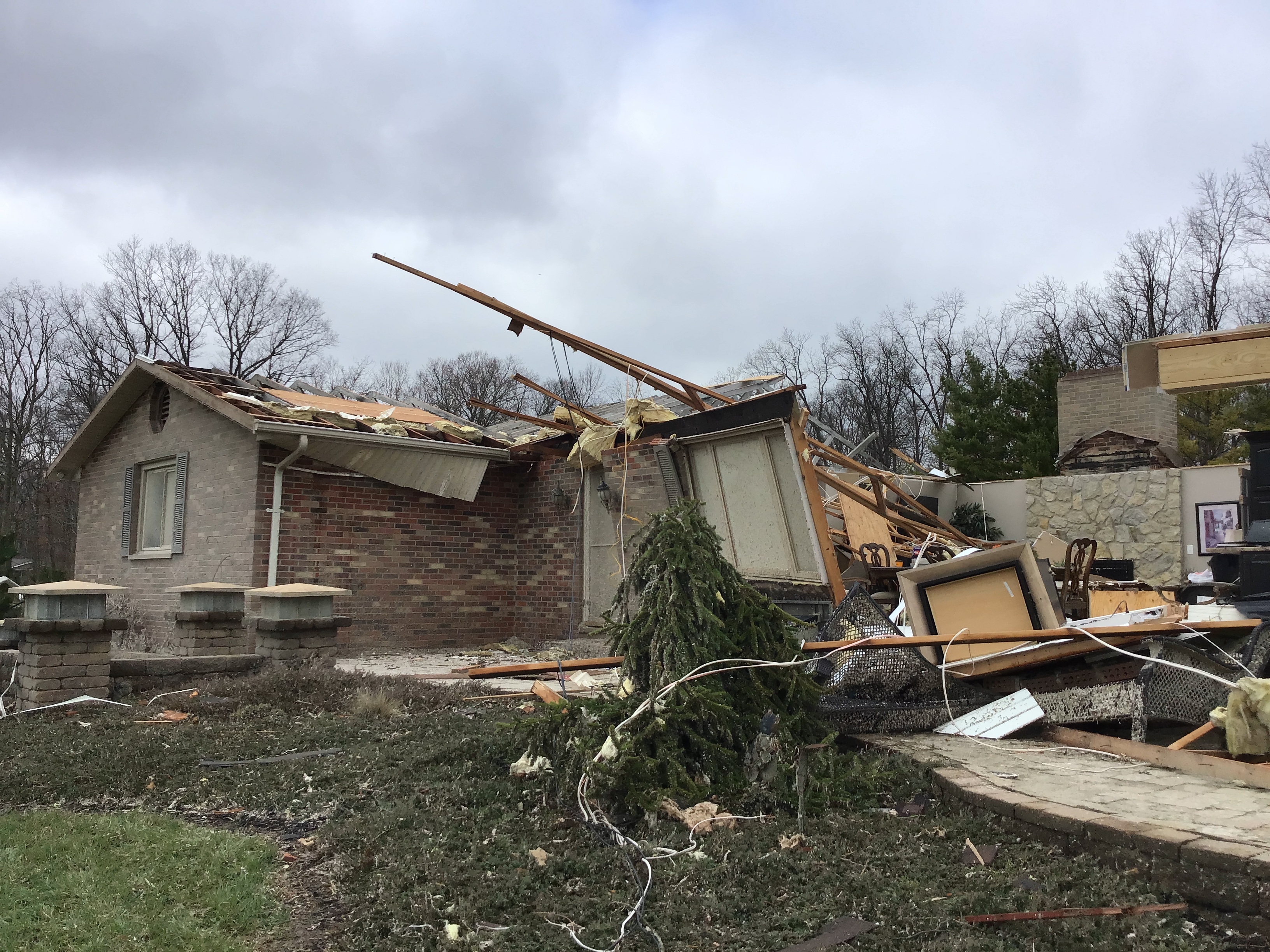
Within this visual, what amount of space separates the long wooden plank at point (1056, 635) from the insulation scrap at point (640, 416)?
585 centimetres

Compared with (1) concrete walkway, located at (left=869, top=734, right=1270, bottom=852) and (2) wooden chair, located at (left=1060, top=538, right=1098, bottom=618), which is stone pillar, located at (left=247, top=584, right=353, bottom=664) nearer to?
(1) concrete walkway, located at (left=869, top=734, right=1270, bottom=852)

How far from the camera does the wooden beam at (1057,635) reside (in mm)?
4605

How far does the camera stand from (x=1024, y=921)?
2602mm

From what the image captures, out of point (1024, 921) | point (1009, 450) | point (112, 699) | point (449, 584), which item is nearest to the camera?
point (1024, 921)

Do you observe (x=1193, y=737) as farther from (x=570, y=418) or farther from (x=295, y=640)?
(x=570, y=418)

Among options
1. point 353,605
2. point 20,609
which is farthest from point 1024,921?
point 20,609

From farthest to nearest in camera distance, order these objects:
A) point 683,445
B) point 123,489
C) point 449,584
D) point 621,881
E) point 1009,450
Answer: point 1009,450, point 123,489, point 449,584, point 683,445, point 621,881

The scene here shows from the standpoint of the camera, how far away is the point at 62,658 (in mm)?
6840

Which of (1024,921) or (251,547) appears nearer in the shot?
(1024,921)

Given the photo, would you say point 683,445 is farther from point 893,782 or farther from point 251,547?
point 893,782

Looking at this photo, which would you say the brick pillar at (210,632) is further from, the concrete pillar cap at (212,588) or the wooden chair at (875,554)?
the wooden chair at (875,554)

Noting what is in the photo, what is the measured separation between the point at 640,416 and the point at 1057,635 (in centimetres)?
642

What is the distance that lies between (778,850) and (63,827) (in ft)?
10.4

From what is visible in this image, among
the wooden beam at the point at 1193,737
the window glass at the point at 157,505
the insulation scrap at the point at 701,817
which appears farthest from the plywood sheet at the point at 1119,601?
the window glass at the point at 157,505
